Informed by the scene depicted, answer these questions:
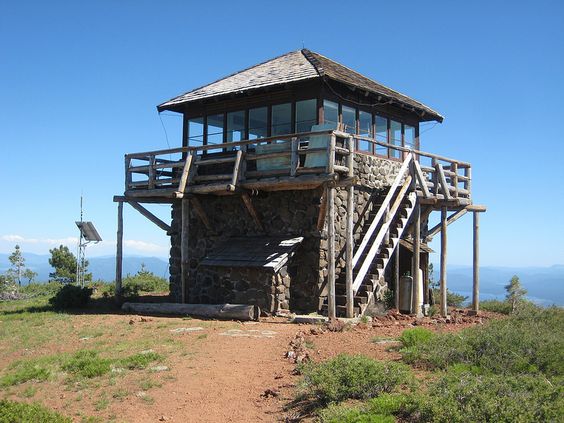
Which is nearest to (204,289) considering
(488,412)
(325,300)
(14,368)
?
(325,300)

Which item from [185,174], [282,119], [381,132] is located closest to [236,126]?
[282,119]

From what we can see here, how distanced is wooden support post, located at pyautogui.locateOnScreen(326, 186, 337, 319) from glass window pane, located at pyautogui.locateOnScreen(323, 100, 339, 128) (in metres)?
2.87

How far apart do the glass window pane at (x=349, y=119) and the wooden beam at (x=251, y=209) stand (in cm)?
367

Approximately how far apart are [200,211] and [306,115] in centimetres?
472

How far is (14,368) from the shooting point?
12.9m

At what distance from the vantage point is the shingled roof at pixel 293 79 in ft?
60.2

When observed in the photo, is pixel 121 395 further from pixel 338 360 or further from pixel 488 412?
pixel 488 412

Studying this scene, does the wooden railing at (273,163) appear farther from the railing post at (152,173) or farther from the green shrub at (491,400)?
the green shrub at (491,400)

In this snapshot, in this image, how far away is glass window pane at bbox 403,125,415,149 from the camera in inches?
848

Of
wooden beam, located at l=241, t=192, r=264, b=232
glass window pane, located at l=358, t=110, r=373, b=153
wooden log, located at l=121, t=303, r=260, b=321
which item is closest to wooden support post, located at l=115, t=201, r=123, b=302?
wooden log, located at l=121, t=303, r=260, b=321

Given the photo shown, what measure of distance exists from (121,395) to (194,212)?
436 inches

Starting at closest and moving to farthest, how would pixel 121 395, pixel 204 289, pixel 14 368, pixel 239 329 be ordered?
pixel 121 395
pixel 14 368
pixel 239 329
pixel 204 289

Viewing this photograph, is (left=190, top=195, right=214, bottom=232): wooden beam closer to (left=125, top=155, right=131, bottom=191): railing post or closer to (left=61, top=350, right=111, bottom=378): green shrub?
(left=125, top=155, right=131, bottom=191): railing post

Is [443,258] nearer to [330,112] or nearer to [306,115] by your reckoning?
[330,112]
